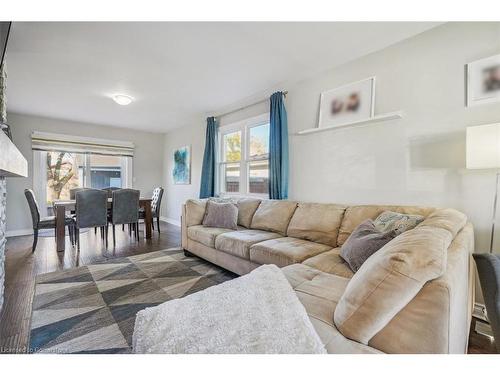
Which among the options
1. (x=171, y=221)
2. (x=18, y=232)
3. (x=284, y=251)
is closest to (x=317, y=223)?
(x=284, y=251)

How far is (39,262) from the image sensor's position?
2.94 m

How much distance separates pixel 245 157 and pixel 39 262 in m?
3.17

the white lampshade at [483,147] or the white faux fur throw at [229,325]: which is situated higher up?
the white lampshade at [483,147]

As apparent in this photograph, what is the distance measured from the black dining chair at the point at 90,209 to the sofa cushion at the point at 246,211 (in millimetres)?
2171

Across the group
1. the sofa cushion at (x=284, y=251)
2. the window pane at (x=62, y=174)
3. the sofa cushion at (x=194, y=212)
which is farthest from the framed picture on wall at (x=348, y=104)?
the window pane at (x=62, y=174)

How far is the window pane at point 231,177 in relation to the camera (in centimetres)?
422

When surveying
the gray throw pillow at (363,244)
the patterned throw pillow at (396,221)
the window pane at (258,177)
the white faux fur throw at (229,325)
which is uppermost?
the window pane at (258,177)

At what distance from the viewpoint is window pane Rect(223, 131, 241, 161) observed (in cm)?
420

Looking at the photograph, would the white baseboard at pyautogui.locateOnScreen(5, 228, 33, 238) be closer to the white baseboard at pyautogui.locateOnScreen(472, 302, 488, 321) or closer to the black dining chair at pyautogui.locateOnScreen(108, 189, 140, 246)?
the black dining chair at pyautogui.locateOnScreen(108, 189, 140, 246)

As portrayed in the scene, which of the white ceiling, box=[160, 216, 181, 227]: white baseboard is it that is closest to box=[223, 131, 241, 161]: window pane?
the white ceiling

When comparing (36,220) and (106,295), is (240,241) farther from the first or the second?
(36,220)

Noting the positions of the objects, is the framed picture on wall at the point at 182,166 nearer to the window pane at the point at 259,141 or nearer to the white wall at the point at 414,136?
the window pane at the point at 259,141

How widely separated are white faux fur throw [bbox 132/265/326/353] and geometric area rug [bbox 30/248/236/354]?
2.65ft
